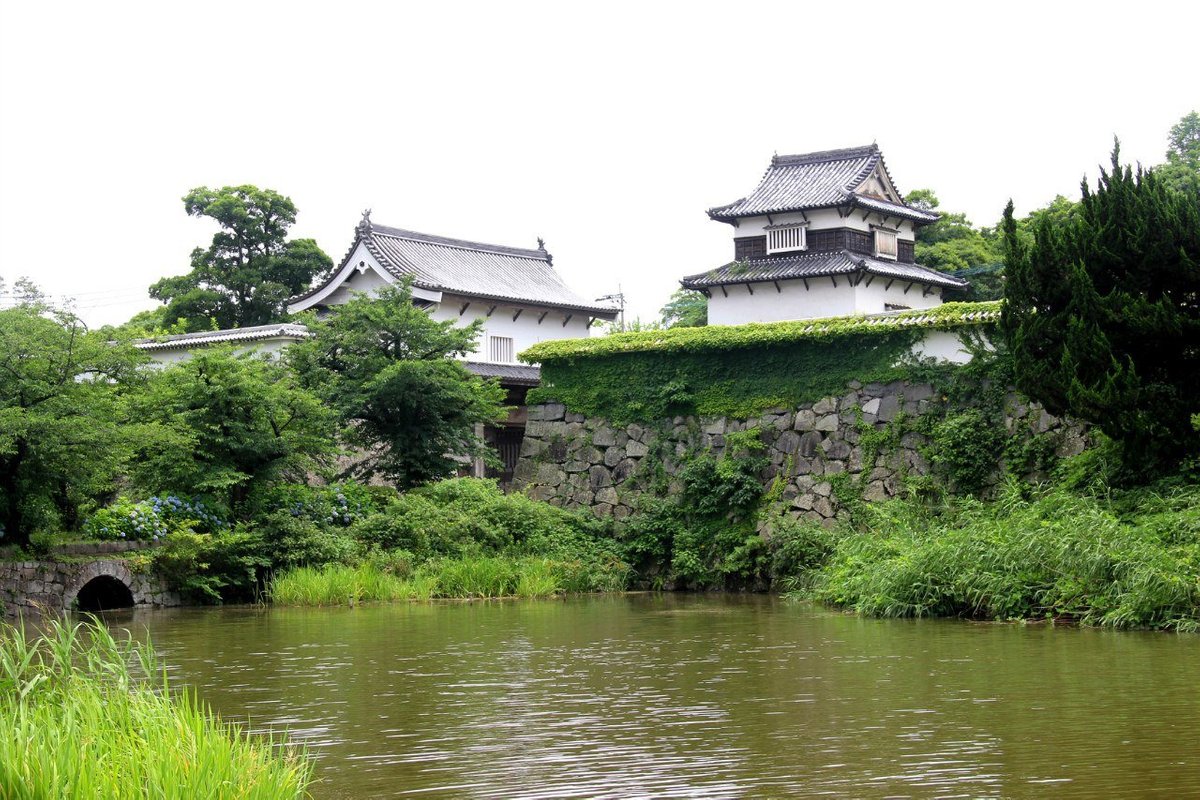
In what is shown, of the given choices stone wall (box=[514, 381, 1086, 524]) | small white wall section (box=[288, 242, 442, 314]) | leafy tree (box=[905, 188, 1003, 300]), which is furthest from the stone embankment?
leafy tree (box=[905, 188, 1003, 300])

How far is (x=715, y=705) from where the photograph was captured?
32.3ft

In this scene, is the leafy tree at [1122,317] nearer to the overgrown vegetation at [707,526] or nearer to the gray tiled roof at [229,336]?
the overgrown vegetation at [707,526]

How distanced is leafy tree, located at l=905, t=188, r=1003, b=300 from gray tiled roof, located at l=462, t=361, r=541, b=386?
1248 cm

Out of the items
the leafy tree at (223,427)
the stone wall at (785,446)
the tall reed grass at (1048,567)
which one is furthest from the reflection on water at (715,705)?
the stone wall at (785,446)

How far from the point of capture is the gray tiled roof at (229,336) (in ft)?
101

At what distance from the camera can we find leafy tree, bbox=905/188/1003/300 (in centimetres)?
3728

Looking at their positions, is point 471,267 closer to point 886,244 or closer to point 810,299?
point 810,299

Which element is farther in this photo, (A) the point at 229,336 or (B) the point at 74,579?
(A) the point at 229,336

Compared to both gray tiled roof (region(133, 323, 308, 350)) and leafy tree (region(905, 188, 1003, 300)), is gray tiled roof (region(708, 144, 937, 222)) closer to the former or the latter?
leafy tree (region(905, 188, 1003, 300))

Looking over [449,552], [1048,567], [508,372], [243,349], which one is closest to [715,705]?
[1048,567]

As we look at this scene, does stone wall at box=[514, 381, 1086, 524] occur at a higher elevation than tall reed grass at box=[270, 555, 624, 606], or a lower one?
higher

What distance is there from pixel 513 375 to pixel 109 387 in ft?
43.0

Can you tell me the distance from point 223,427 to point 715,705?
12.8 m

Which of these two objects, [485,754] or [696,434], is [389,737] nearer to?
[485,754]
